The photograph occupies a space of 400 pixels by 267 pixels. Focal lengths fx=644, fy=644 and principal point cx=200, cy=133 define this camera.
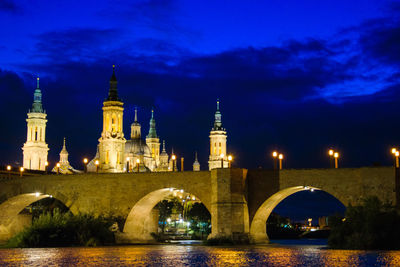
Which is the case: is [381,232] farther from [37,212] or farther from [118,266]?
[37,212]

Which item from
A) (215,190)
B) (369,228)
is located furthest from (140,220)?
(369,228)

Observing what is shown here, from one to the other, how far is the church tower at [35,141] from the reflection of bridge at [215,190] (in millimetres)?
67489

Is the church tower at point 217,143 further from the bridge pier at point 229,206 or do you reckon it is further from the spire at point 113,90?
the bridge pier at point 229,206

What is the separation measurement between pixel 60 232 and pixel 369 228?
737 inches

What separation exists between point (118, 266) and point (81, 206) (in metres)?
25.6

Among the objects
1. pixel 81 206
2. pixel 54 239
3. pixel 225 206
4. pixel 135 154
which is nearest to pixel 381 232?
pixel 225 206

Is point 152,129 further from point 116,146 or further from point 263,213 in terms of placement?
point 263,213

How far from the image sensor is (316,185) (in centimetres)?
4100

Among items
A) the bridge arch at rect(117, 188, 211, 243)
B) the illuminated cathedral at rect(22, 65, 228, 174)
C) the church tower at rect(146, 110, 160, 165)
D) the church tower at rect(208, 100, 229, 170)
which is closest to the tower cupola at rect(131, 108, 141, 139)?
the illuminated cathedral at rect(22, 65, 228, 174)

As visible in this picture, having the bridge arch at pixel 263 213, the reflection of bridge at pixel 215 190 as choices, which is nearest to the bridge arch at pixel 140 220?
the reflection of bridge at pixel 215 190

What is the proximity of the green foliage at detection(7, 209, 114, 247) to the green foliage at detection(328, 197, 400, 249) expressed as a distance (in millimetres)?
15509

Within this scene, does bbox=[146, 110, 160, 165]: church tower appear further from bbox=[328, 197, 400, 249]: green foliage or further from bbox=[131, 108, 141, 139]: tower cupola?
bbox=[328, 197, 400, 249]: green foliage

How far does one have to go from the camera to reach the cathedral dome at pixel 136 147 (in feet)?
410

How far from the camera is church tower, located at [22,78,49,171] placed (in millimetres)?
118438
